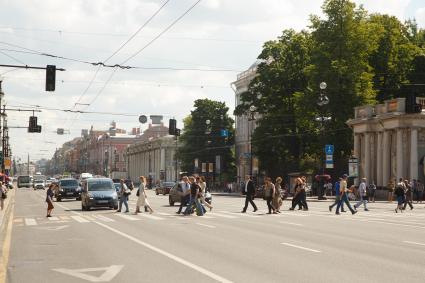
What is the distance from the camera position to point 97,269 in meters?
12.6

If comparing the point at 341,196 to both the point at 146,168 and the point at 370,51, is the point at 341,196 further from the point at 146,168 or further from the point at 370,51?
the point at 146,168

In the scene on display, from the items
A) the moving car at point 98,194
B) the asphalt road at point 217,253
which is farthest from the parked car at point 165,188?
the asphalt road at point 217,253

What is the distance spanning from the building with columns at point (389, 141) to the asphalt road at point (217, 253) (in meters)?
32.5

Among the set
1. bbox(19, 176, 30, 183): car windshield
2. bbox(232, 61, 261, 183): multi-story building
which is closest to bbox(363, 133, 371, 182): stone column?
bbox(232, 61, 261, 183): multi-story building

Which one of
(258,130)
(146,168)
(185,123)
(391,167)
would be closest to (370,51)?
(391,167)

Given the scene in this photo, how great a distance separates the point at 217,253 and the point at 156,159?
5576 inches

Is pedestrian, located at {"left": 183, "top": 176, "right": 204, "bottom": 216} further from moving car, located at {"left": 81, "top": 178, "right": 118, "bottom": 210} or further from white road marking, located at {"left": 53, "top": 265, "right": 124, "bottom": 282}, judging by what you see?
white road marking, located at {"left": 53, "top": 265, "right": 124, "bottom": 282}

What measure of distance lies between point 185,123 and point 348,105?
57677 millimetres

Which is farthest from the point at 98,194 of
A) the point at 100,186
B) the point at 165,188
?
the point at 165,188

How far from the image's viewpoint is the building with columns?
5569 centimetres

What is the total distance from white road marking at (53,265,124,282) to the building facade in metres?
120

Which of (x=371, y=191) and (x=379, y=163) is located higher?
(x=379, y=163)

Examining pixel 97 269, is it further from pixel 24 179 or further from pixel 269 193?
pixel 24 179

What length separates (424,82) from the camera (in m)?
70.9
